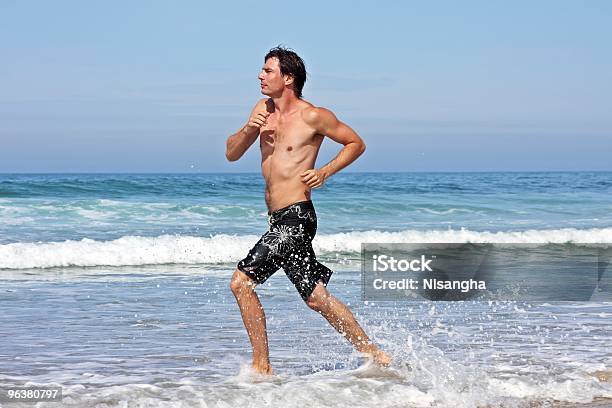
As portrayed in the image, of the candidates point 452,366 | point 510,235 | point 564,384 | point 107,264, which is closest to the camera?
point 564,384

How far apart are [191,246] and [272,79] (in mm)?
9327

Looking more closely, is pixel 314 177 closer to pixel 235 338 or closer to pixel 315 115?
pixel 315 115

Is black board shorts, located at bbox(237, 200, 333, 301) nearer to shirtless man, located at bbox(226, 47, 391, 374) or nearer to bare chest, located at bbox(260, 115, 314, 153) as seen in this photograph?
shirtless man, located at bbox(226, 47, 391, 374)

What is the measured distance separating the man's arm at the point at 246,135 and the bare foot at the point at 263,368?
124 cm

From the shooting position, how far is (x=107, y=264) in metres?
12.7

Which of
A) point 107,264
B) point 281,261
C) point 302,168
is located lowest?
point 107,264

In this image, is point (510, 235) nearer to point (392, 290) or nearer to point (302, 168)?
point (392, 290)

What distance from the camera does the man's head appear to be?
5.25m

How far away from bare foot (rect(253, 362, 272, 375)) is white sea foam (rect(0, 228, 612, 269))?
7467mm

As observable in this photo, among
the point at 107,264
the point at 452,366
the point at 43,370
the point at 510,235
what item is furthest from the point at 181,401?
the point at 510,235

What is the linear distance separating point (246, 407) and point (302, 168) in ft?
4.70

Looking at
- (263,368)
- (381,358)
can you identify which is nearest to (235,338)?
(263,368)

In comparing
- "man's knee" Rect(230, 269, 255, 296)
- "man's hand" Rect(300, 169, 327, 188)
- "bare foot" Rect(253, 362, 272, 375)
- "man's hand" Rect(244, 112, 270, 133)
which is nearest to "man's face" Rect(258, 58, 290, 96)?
"man's hand" Rect(244, 112, 270, 133)

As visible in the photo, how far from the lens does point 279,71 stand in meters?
5.26
